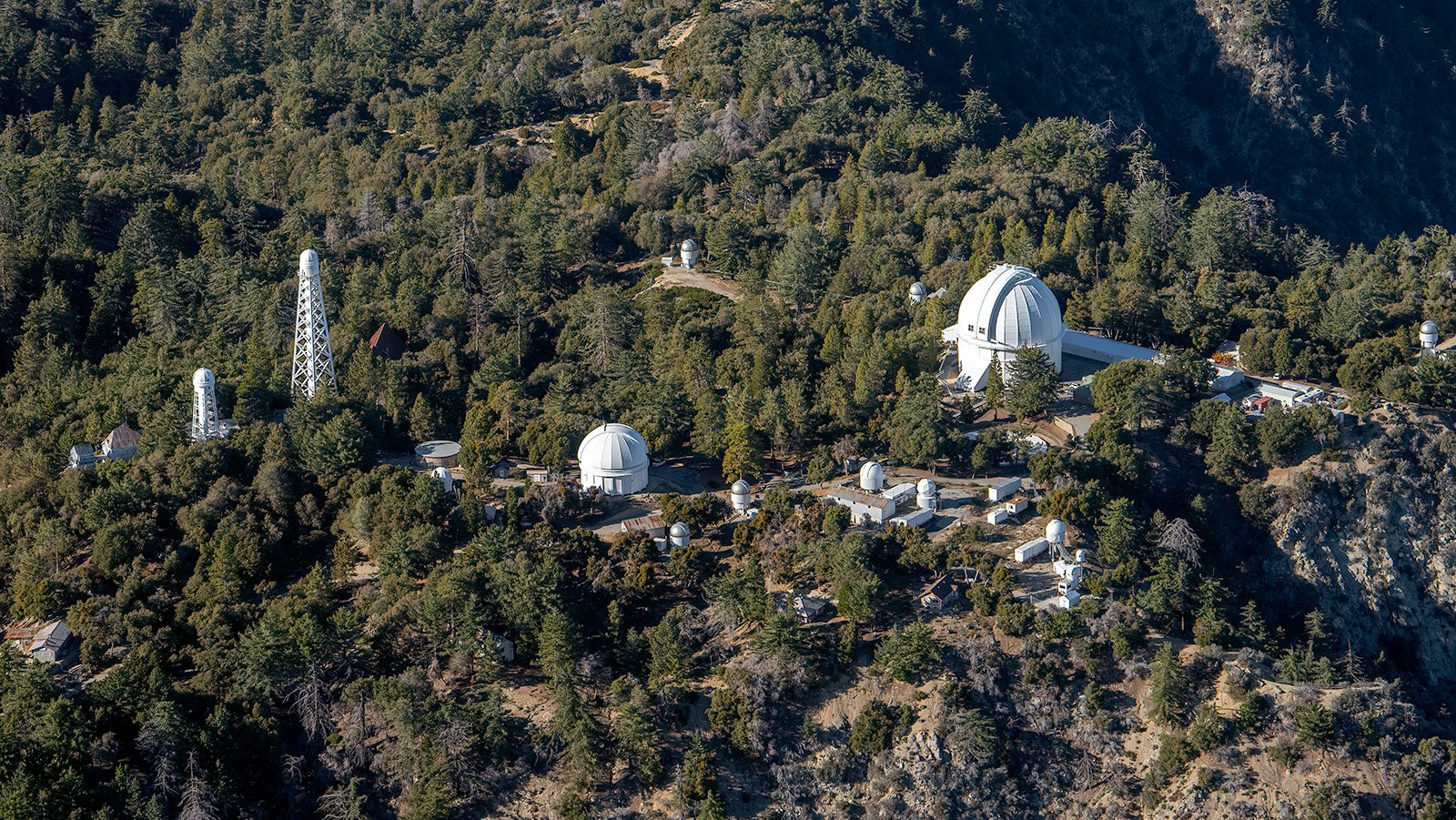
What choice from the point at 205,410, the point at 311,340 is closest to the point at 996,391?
the point at 311,340

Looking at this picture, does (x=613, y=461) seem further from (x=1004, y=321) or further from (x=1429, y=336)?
(x=1429, y=336)

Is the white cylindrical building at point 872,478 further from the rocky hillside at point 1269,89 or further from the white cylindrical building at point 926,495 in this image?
the rocky hillside at point 1269,89

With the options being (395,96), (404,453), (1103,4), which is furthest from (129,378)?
(1103,4)

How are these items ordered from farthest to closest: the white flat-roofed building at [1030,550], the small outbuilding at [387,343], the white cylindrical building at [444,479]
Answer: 1. the small outbuilding at [387,343]
2. the white cylindrical building at [444,479]
3. the white flat-roofed building at [1030,550]

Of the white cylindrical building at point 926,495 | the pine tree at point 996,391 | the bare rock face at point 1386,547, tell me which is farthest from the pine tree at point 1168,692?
the pine tree at point 996,391

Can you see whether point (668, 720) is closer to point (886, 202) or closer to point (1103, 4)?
point (886, 202)

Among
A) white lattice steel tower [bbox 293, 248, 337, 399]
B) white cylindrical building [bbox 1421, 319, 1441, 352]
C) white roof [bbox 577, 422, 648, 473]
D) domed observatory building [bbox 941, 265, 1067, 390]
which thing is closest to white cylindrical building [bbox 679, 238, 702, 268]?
domed observatory building [bbox 941, 265, 1067, 390]
